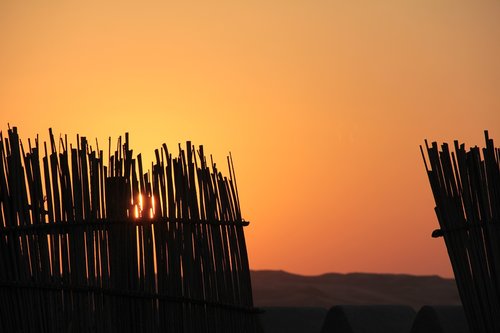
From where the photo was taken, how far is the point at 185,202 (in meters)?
6.64

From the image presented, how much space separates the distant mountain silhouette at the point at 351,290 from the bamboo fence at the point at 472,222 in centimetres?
5127

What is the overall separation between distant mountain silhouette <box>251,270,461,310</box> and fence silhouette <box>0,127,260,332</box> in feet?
A: 170

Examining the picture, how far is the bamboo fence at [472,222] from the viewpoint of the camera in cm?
684

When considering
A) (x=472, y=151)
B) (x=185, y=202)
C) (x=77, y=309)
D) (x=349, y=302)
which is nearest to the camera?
(x=77, y=309)

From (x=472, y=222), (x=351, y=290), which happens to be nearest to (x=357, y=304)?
(x=351, y=290)

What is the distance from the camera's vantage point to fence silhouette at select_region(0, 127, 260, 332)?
6246mm

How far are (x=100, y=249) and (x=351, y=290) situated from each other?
2757 inches

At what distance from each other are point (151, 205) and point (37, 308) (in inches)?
37.1

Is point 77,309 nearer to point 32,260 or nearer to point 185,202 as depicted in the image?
point 32,260

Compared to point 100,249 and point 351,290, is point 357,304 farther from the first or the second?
point 100,249

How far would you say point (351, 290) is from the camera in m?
75.3

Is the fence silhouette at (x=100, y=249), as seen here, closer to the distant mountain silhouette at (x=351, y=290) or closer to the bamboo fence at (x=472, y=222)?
the bamboo fence at (x=472, y=222)

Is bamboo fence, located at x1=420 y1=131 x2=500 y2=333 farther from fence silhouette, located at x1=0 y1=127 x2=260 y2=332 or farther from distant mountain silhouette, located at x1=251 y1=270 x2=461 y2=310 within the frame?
distant mountain silhouette, located at x1=251 y1=270 x2=461 y2=310

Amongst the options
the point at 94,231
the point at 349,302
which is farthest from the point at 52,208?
the point at 349,302
